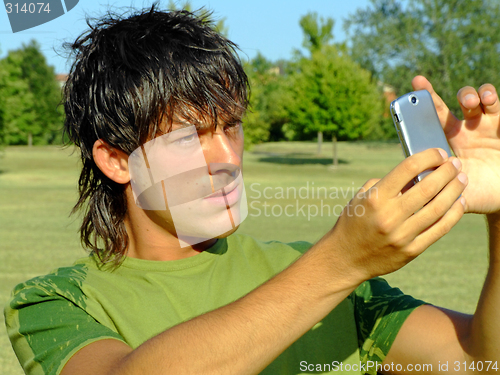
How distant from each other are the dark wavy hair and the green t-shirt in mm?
194

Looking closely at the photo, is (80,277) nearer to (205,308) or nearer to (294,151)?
(205,308)

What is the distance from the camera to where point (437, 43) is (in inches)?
1649

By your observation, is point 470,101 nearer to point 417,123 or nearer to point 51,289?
point 417,123

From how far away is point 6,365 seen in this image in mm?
4797

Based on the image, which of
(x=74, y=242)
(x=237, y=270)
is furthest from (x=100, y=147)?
(x=74, y=242)

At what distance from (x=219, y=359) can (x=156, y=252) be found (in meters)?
0.88

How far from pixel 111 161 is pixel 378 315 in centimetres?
117

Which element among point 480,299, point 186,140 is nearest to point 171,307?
point 186,140

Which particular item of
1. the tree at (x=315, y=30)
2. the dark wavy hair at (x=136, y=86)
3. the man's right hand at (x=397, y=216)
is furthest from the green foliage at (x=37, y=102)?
the man's right hand at (x=397, y=216)

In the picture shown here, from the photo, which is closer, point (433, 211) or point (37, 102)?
point (433, 211)

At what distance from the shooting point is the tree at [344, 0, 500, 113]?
40.7 meters

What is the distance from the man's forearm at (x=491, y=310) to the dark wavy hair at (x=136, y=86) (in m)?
0.99

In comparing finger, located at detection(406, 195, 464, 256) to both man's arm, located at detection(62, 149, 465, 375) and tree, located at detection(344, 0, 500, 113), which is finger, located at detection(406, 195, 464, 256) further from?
tree, located at detection(344, 0, 500, 113)

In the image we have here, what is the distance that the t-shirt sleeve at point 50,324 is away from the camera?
59.1 inches
